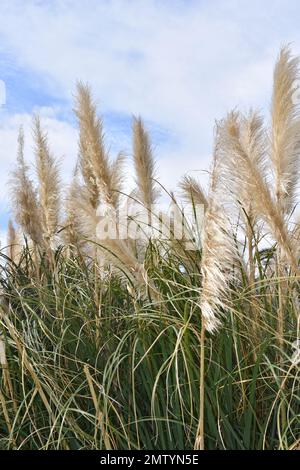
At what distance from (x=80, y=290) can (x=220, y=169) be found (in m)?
1.43

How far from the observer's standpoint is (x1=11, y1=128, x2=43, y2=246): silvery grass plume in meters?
3.97

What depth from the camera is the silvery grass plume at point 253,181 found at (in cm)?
235

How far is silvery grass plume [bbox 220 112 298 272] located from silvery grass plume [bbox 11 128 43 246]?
1760mm

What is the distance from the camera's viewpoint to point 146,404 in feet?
8.71

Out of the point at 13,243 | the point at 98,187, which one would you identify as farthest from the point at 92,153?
the point at 13,243

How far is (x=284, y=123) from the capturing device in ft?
8.32

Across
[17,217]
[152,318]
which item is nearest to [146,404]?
[152,318]

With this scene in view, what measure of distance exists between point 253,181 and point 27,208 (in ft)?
6.28

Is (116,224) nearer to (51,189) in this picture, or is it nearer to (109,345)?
(109,345)

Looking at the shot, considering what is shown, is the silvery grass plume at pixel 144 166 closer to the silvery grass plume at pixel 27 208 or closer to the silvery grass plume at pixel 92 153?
the silvery grass plume at pixel 92 153

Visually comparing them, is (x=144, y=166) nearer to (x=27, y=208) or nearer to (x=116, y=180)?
(x=116, y=180)

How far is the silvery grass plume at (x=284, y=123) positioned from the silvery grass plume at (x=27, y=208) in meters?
1.80


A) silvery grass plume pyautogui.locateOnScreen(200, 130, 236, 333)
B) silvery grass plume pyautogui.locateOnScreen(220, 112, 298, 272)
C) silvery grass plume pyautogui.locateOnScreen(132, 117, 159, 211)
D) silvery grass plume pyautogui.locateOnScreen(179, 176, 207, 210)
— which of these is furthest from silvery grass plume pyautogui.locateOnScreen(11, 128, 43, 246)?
silvery grass plume pyautogui.locateOnScreen(200, 130, 236, 333)

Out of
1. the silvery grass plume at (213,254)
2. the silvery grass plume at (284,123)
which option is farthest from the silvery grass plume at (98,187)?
→ the silvery grass plume at (284,123)
